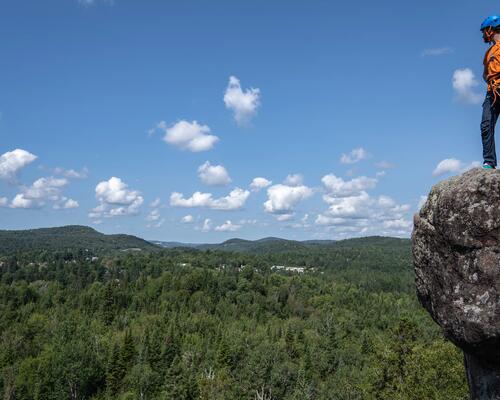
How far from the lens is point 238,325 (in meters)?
124

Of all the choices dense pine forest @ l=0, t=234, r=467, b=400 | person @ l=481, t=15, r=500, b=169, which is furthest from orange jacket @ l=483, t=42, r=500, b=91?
dense pine forest @ l=0, t=234, r=467, b=400

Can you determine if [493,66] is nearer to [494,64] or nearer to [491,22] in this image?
[494,64]

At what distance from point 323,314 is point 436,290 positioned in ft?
444

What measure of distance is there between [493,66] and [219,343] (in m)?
98.9

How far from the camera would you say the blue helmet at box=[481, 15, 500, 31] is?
29.4ft

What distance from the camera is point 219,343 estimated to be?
100062mm

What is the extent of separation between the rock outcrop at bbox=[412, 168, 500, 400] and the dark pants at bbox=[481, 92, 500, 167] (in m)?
0.95

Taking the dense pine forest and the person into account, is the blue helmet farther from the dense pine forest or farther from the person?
the dense pine forest

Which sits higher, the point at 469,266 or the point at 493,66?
the point at 493,66

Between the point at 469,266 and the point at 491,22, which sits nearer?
the point at 469,266

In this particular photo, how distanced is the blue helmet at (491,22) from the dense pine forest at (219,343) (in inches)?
746

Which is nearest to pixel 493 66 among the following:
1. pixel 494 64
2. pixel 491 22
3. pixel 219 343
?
pixel 494 64

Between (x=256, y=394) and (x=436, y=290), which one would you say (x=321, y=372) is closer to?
(x=256, y=394)

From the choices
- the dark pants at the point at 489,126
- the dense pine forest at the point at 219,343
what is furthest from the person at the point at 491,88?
the dense pine forest at the point at 219,343
